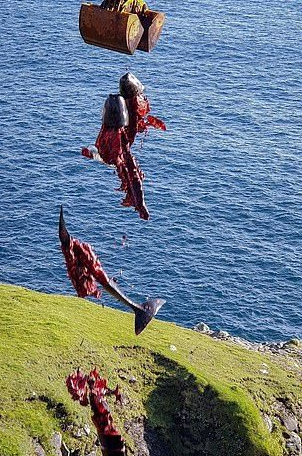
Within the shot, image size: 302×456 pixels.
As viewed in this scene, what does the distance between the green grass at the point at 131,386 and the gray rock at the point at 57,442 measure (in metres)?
0.19

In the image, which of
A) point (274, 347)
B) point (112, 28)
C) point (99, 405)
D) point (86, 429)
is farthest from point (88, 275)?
point (274, 347)

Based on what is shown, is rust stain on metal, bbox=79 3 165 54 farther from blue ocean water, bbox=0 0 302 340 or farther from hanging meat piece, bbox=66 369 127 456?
blue ocean water, bbox=0 0 302 340

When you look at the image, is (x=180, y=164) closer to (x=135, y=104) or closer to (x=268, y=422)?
(x=268, y=422)

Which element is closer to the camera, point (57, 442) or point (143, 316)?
point (143, 316)

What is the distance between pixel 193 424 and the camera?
32844mm

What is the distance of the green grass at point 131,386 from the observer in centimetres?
2975

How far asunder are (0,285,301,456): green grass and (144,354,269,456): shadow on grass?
35 mm

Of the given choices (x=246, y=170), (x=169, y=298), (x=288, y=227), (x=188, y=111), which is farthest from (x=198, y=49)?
(x=169, y=298)

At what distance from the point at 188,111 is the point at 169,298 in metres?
37.1

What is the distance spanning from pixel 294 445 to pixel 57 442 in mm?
9024

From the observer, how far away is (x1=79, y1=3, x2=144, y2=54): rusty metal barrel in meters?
12.7

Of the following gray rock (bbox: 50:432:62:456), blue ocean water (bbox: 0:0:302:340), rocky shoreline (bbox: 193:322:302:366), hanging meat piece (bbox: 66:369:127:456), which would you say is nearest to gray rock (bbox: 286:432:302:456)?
gray rock (bbox: 50:432:62:456)

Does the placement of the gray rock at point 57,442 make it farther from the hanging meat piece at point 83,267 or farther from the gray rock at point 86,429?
the hanging meat piece at point 83,267

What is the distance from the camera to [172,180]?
297 feet
